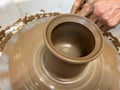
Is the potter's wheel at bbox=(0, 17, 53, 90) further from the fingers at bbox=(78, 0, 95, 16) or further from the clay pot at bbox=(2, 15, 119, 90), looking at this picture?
the fingers at bbox=(78, 0, 95, 16)

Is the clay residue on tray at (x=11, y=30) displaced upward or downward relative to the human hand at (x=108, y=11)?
downward

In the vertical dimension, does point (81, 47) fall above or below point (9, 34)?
above

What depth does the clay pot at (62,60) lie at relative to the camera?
777mm

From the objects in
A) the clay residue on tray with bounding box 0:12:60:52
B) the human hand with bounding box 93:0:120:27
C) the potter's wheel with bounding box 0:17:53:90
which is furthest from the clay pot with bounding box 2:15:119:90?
the clay residue on tray with bounding box 0:12:60:52

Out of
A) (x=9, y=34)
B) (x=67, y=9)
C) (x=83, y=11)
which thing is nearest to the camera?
(x=83, y=11)

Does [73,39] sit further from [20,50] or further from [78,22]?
[20,50]

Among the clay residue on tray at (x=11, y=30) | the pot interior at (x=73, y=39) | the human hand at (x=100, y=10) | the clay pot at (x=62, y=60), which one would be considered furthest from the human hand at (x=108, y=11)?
the clay residue on tray at (x=11, y=30)

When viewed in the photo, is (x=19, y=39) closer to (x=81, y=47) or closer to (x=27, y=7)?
(x=81, y=47)

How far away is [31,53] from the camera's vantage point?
2.91 feet

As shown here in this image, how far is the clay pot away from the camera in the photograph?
0.78 metres

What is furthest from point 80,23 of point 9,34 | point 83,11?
point 9,34

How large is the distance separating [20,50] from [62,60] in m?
0.26

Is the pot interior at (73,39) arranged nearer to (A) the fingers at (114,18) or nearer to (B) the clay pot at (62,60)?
(B) the clay pot at (62,60)

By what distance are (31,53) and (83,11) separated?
1.24ft
